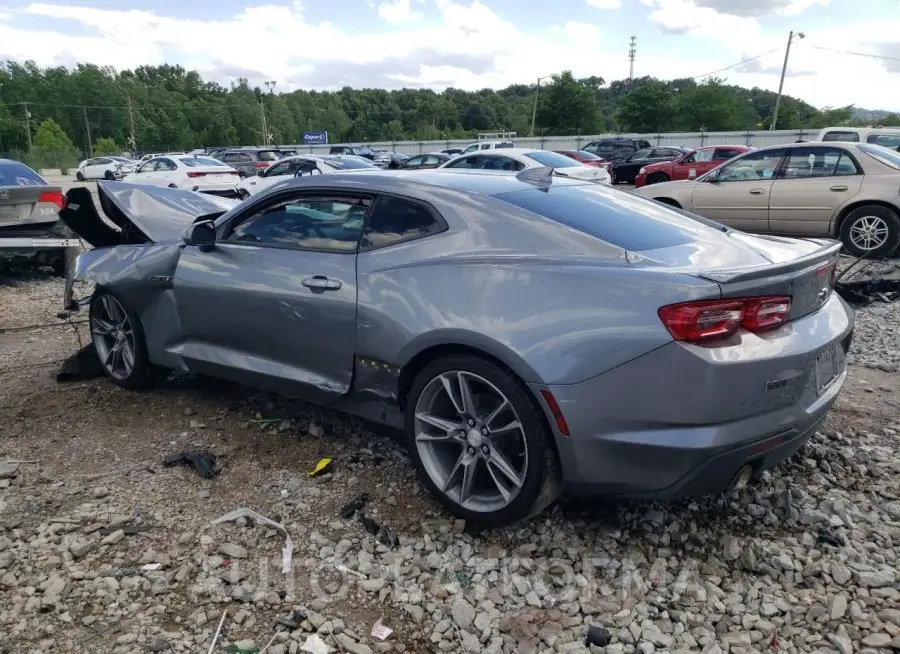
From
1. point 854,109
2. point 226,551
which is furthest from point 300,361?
point 854,109

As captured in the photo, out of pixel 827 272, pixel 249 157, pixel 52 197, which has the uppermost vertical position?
pixel 827 272

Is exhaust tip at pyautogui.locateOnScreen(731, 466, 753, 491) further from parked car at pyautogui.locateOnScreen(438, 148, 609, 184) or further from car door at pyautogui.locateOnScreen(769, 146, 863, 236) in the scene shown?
parked car at pyautogui.locateOnScreen(438, 148, 609, 184)

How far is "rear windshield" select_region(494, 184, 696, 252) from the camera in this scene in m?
3.07

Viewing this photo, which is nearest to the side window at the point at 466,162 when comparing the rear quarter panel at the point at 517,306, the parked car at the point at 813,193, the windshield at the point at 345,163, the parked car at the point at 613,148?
the windshield at the point at 345,163

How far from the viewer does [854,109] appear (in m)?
82.2

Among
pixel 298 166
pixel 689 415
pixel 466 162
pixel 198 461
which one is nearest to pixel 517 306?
pixel 689 415

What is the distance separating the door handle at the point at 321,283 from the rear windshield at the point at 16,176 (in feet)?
22.2

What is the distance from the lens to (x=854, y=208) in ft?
30.1

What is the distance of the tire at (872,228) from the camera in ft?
29.1

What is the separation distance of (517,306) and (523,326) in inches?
3.7

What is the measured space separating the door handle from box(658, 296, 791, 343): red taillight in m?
1.63

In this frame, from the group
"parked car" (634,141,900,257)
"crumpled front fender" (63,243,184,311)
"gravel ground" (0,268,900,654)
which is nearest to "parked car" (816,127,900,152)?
"parked car" (634,141,900,257)

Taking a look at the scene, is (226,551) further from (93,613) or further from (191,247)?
(191,247)

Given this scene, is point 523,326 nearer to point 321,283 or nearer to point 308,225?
point 321,283
